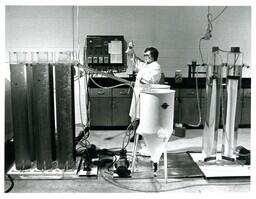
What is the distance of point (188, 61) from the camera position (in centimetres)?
589

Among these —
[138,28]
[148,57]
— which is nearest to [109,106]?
[148,57]

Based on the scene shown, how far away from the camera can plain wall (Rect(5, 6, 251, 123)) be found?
564cm

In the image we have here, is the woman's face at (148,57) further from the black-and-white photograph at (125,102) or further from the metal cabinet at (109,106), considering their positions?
the metal cabinet at (109,106)

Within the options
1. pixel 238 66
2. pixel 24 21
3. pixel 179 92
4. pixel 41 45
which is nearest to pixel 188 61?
pixel 179 92

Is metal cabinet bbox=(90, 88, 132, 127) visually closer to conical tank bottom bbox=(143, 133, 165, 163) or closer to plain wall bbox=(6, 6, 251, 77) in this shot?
plain wall bbox=(6, 6, 251, 77)

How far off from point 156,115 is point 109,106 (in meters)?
2.49

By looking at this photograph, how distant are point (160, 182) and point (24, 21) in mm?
4099

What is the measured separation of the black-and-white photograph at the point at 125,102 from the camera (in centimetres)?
313

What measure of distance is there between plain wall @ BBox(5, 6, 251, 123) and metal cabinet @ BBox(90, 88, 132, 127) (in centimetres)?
57

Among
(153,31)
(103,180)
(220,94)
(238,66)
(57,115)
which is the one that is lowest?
(103,180)

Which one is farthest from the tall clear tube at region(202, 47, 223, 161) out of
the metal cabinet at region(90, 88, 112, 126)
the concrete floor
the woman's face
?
the metal cabinet at region(90, 88, 112, 126)

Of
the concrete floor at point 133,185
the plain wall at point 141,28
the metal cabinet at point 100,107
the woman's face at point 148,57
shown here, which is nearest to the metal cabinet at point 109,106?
the metal cabinet at point 100,107

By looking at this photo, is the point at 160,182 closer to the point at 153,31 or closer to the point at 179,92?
the point at 179,92

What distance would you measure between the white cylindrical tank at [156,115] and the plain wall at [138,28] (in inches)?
115
